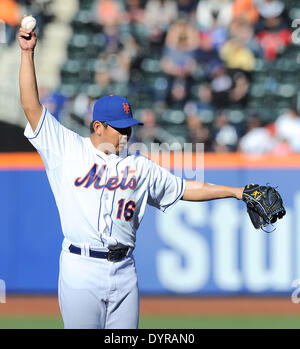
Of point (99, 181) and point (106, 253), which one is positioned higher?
point (99, 181)

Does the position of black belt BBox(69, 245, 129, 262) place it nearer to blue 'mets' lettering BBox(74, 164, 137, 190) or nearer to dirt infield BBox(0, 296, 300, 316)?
blue 'mets' lettering BBox(74, 164, 137, 190)

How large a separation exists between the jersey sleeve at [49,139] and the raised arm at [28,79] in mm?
66

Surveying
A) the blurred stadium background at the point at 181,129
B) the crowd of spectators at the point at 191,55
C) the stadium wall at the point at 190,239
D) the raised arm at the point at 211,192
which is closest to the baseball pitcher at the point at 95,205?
the raised arm at the point at 211,192

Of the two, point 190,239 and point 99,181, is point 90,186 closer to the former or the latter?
point 99,181

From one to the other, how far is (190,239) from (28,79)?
4.15 metres

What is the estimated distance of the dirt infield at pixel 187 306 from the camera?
6770 mm

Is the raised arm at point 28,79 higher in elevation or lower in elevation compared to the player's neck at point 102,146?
higher

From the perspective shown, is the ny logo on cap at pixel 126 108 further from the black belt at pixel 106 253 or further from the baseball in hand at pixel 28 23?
the black belt at pixel 106 253

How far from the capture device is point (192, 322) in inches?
248

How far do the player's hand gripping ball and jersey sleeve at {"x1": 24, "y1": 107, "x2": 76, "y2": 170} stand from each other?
1.14 metres

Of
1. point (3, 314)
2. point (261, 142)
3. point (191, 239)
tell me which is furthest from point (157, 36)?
point (3, 314)

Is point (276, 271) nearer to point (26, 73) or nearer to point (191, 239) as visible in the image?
point (191, 239)

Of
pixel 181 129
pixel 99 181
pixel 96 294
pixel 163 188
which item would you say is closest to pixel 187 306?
pixel 181 129

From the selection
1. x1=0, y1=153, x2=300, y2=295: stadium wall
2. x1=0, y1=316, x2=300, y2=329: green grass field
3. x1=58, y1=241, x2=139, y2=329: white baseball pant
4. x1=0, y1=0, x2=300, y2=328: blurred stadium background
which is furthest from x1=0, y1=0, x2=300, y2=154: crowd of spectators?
x1=58, y1=241, x2=139, y2=329: white baseball pant
